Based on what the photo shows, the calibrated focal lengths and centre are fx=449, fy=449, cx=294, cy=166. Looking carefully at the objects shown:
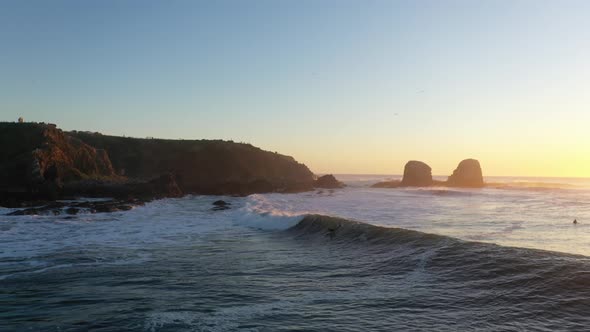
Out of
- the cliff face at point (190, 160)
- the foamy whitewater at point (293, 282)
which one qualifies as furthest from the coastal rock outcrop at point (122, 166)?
the foamy whitewater at point (293, 282)

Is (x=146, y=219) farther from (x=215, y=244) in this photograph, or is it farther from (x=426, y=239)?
(x=426, y=239)

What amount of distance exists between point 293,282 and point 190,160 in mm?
68603

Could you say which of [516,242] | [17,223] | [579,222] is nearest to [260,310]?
[516,242]

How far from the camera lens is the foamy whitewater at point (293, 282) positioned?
25.4 feet

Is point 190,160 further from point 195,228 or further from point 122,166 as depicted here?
point 195,228

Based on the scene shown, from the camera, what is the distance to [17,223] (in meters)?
22.9

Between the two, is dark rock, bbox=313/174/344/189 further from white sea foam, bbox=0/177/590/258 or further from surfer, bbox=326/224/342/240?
surfer, bbox=326/224/342/240

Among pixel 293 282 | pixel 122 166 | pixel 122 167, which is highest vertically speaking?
pixel 122 166

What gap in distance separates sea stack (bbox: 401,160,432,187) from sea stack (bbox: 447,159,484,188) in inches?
189

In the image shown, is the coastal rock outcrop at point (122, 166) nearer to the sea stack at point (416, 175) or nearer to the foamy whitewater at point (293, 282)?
the sea stack at point (416, 175)

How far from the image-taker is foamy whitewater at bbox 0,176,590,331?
773 cm

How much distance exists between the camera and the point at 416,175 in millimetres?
93750

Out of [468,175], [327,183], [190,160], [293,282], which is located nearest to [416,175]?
[468,175]

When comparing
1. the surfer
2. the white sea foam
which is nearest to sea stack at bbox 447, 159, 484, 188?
the white sea foam
